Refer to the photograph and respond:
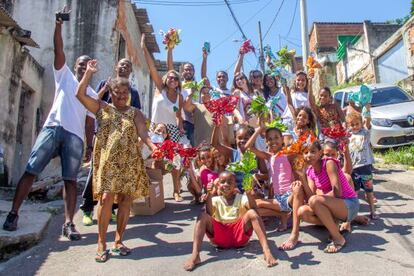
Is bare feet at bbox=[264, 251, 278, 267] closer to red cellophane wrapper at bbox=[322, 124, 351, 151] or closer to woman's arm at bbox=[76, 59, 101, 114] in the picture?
red cellophane wrapper at bbox=[322, 124, 351, 151]

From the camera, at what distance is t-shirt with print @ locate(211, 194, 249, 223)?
156 inches

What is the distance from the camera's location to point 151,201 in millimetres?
5234

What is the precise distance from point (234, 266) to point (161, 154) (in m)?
1.22

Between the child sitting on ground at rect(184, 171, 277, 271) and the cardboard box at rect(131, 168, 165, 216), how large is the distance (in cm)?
139

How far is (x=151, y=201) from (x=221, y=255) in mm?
1696

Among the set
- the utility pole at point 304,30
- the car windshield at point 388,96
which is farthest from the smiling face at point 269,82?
the utility pole at point 304,30

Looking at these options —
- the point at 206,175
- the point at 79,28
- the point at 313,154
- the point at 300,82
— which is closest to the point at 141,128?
the point at 206,175

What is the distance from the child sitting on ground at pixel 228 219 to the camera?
12.4ft

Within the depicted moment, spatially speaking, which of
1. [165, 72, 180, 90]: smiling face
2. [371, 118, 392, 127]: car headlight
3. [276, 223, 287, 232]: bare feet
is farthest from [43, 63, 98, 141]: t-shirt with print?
[371, 118, 392, 127]: car headlight

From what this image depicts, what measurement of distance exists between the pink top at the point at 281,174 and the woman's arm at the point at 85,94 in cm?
205

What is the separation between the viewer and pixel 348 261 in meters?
Answer: 3.52

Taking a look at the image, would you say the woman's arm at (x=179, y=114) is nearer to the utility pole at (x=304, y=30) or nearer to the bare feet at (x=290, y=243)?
the bare feet at (x=290, y=243)

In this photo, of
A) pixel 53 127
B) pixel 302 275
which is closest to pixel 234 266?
pixel 302 275

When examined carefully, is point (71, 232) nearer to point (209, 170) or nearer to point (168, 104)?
point (209, 170)
